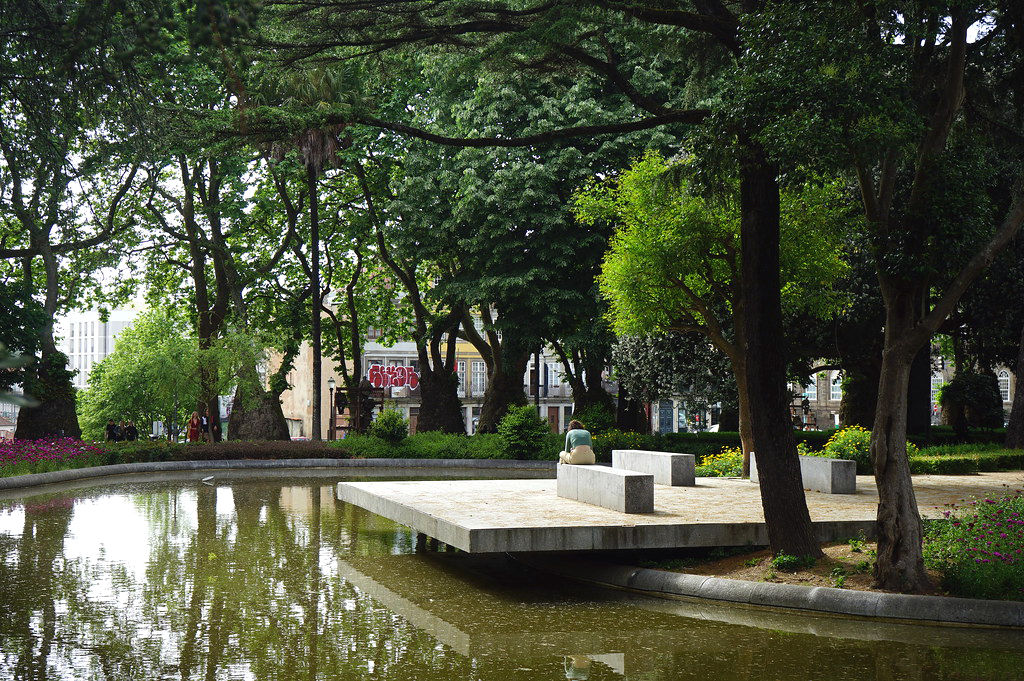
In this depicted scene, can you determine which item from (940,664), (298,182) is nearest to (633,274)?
(940,664)

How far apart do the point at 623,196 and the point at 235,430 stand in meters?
24.0

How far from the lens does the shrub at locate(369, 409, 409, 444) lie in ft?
118

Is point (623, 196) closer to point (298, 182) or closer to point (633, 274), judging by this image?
point (633, 274)

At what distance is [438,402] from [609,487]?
27.4 metres

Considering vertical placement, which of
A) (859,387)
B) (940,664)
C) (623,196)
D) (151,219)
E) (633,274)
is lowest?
(940,664)

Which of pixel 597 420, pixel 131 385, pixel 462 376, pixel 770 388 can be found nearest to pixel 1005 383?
pixel 462 376

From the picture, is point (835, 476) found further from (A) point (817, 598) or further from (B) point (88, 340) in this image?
(B) point (88, 340)

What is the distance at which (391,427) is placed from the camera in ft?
119

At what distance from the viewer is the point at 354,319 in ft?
145

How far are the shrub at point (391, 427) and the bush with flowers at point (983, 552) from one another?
82.9 ft

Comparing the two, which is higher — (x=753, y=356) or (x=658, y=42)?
(x=658, y=42)

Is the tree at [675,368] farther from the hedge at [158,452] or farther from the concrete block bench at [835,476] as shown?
the concrete block bench at [835,476]

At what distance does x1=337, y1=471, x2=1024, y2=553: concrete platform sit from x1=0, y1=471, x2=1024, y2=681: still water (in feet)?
2.09

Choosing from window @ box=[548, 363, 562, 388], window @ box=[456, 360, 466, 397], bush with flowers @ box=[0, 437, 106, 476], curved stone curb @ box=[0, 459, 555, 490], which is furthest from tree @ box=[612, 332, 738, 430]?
window @ box=[548, 363, 562, 388]
